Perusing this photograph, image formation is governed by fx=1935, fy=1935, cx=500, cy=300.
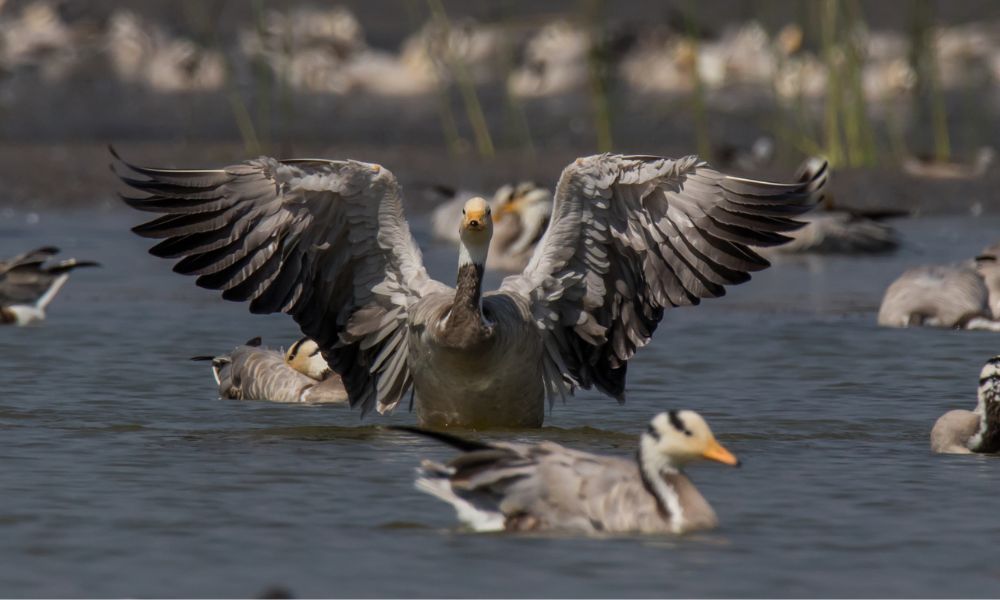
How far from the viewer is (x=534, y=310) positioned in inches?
372

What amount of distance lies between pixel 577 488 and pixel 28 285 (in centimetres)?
741

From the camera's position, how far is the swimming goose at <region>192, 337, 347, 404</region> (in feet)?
34.0

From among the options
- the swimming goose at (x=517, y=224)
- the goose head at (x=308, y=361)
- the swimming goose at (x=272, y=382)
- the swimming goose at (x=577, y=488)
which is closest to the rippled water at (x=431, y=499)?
the swimming goose at (x=577, y=488)

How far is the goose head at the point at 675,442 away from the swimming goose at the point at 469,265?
6.71 feet

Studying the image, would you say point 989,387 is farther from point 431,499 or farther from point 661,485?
point 431,499

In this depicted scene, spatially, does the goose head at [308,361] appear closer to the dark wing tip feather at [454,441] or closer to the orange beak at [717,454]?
the dark wing tip feather at [454,441]

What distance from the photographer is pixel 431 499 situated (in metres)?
7.39

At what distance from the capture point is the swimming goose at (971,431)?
27.8ft

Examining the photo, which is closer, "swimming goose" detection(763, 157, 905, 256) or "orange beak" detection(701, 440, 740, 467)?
"orange beak" detection(701, 440, 740, 467)

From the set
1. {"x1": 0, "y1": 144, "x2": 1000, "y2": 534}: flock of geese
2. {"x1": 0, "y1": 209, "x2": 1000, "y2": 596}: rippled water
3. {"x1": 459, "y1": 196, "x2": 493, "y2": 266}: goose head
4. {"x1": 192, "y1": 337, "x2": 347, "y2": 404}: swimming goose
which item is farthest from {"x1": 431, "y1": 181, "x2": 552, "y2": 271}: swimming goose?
{"x1": 459, "y1": 196, "x2": 493, "y2": 266}: goose head

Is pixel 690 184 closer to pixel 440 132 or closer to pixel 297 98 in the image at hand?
pixel 440 132

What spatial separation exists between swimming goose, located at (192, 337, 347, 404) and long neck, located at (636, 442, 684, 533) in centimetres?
385

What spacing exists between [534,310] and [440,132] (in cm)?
1874

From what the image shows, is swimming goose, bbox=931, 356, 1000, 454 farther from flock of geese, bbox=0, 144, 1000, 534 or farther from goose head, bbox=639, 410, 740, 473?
goose head, bbox=639, 410, 740, 473
